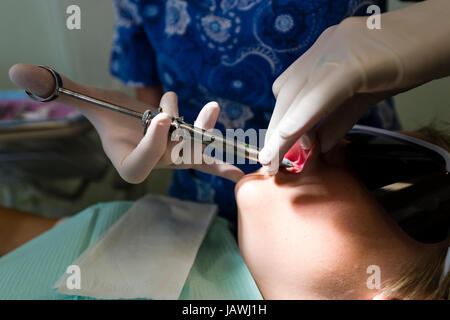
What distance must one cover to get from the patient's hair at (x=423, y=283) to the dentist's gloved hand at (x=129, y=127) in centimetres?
34

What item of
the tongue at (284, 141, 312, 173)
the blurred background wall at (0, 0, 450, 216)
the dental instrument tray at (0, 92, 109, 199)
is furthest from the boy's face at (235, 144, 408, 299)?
the dental instrument tray at (0, 92, 109, 199)

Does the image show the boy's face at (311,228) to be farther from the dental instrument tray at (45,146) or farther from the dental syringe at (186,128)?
the dental instrument tray at (45,146)

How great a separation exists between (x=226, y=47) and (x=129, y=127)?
271mm

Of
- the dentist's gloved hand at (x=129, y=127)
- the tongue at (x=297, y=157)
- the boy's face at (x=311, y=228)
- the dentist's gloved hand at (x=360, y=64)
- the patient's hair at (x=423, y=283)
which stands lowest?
the patient's hair at (x=423, y=283)

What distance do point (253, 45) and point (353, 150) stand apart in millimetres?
289

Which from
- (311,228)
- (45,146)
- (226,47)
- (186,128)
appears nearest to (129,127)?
(186,128)

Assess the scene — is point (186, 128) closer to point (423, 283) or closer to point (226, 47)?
point (226, 47)

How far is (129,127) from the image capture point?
648mm

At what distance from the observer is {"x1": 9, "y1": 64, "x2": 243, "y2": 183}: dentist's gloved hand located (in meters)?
0.52

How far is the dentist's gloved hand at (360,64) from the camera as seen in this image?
1.54ft

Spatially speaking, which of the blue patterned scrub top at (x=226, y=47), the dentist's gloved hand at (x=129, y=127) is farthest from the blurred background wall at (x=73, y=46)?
the dentist's gloved hand at (x=129, y=127)

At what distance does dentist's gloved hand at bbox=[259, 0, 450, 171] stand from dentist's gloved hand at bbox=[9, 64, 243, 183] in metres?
0.13

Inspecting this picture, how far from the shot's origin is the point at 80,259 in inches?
27.5
